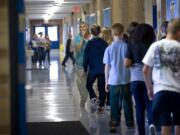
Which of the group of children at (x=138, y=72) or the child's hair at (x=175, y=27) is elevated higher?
the child's hair at (x=175, y=27)

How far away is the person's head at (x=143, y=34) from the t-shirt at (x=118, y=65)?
105 cm

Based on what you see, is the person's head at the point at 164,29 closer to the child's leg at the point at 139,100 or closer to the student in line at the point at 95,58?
the child's leg at the point at 139,100

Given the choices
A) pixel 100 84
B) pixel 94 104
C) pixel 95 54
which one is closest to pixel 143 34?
pixel 95 54

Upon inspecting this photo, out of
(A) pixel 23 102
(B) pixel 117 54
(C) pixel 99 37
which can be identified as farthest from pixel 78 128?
(A) pixel 23 102

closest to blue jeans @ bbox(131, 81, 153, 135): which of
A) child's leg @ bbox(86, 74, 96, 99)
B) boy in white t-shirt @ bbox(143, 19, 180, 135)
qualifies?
boy in white t-shirt @ bbox(143, 19, 180, 135)

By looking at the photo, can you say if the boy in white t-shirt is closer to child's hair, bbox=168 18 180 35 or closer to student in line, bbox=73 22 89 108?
child's hair, bbox=168 18 180 35

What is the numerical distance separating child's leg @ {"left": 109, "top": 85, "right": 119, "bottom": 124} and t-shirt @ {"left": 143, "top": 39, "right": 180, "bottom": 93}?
2404 mm

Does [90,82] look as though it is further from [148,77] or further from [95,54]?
[148,77]

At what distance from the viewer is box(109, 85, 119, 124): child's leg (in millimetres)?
8421

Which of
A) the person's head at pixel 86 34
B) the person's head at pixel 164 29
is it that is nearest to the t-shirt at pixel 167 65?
the person's head at pixel 164 29

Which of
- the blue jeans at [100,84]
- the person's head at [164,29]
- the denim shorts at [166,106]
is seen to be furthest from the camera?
the blue jeans at [100,84]

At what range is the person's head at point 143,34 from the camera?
7262 mm

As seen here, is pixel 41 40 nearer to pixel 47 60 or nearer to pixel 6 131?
pixel 47 60

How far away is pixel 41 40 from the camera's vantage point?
89.8 ft
